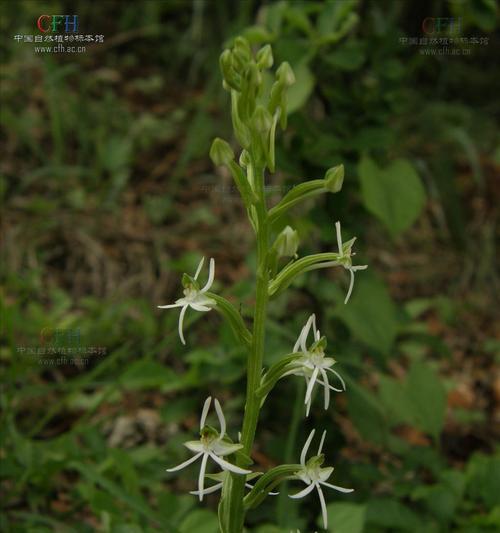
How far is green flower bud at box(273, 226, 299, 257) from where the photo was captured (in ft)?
4.98

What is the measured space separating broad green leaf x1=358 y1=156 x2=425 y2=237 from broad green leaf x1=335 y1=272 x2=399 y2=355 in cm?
25

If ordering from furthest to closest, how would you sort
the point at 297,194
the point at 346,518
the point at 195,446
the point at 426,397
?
the point at 426,397 < the point at 346,518 < the point at 297,194 < the point at 195,446

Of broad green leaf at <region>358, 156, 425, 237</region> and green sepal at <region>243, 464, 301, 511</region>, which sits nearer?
green sepal at <region>243, 464, 301, 511</region>

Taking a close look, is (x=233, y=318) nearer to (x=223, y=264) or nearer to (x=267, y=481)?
(x=267, y=481)

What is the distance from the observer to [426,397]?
2.80 m

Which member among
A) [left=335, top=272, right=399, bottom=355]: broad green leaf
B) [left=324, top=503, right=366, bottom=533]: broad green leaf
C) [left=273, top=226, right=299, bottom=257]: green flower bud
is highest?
→ [left=273, top=226, right=299, bottom=257]: green flower bud

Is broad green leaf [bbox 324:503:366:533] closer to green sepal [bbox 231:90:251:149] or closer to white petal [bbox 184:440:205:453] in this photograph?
white petal [bbox 184:440:205:453]

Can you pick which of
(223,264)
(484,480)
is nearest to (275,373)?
(484,480)

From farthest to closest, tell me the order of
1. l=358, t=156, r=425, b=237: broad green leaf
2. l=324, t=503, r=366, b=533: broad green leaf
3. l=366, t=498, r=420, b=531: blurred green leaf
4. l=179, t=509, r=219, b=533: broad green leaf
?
l=358, t=156, r=425, b=237: broad green leaf < l=366, t=498, r=420, b=531: blurred green leaf < l=179, t=509, r=219, b=533: broad green leaf < l=324, t=503, r=366, b=533: broad green leaf

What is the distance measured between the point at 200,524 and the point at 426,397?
3.62 ft

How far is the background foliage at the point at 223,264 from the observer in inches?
97.2

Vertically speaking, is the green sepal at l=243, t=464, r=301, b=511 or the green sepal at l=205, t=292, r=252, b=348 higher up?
the green sepal at l=205, t=292, r=252, b=348

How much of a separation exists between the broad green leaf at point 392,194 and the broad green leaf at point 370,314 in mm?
249

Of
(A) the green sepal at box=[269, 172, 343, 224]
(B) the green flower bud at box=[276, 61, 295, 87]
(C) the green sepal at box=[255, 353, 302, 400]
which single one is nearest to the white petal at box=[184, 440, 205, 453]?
(C) the green sepal at box=[255, 353, 302, 400]
